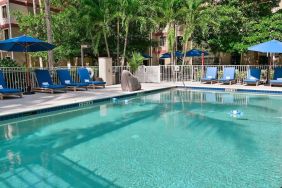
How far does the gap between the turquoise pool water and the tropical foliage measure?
9807 mm

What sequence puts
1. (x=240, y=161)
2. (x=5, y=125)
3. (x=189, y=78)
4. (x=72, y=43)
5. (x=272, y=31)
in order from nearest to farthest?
(x=240, y=161) → (x=5, y=125) → (x=272, y=31) → (x=189, y=78) → (x=72, y=43)

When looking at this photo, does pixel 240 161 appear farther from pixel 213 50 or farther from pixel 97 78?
pixel 213 50

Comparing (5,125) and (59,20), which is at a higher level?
(59,20)

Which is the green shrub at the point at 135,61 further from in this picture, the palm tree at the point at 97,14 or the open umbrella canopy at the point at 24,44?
the open umbrella canopy at the point at 24,44

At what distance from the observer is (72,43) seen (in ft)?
73.0

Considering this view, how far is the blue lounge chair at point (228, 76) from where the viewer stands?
17.5m

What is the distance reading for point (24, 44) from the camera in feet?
43.8

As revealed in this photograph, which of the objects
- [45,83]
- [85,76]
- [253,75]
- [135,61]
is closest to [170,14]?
[135,61]

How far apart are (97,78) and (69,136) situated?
10040 millimetres

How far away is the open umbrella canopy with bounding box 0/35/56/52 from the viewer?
1237 centimetres

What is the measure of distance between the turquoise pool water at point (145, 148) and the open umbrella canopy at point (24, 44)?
431 cm

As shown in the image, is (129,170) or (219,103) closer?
(129,170)

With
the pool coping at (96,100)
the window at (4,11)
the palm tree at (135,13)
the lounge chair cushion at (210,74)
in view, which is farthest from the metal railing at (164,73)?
the window at (4,11)

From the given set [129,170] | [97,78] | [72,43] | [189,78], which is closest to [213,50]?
[189,78]
